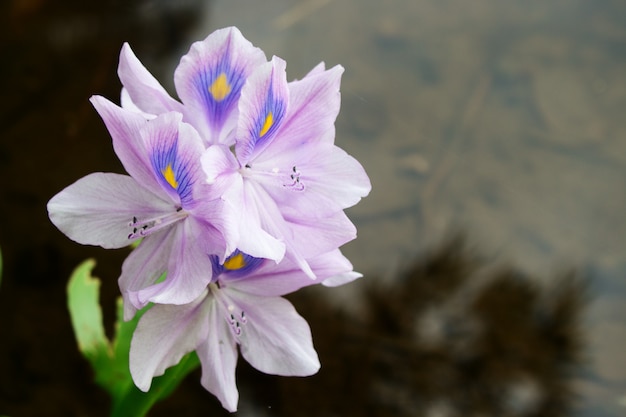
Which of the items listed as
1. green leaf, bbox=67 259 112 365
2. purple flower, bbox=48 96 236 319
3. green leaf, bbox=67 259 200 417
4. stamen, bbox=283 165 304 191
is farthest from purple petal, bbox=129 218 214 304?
green leaf, bbox=67 259 112 365

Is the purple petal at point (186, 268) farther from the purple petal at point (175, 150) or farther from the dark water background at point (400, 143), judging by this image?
the dark water background at point (400, 143)

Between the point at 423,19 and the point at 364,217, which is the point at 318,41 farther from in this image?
the point at 364,217

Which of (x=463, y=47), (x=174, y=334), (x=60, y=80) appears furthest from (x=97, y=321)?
(x=463, y=47)

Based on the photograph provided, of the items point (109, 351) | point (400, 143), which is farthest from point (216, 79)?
point (400, 143)

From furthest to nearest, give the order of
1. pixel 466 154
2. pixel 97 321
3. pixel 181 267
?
pixel 466 154, pixel 97 321, pixel 181 267

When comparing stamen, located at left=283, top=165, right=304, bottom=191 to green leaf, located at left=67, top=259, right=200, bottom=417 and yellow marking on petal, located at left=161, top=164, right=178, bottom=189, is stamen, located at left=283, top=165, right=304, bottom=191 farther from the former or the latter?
green leaf, located at left=67, top=259, right=200, bottom=417

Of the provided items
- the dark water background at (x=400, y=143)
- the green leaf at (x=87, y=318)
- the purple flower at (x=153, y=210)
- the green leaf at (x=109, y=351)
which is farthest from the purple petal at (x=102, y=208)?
the dark water background at (x=400, y=143)
